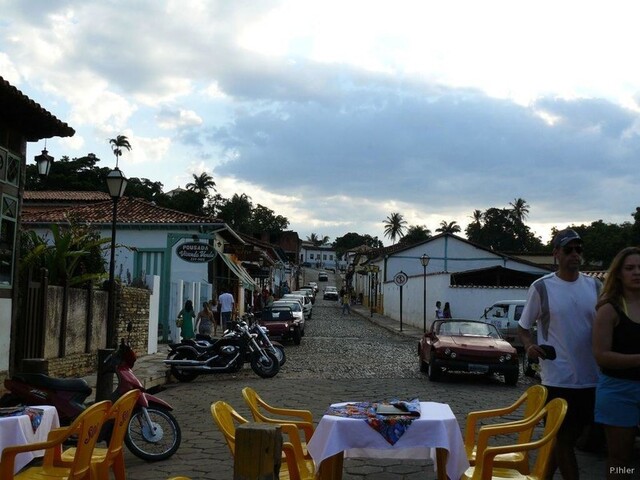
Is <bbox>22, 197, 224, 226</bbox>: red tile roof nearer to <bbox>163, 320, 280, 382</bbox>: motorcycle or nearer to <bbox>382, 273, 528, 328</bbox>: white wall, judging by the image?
Result: <bbox>382, 273, 528, 328</bbox>: white wall

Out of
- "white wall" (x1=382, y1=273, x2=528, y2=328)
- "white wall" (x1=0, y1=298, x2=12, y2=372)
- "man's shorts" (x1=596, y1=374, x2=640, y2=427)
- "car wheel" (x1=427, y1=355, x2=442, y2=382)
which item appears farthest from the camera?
"white wall" (x1=382, y1=273, x2=528, y2=328)

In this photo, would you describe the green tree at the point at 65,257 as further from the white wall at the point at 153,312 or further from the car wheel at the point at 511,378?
the car wheel at the point at 511,378

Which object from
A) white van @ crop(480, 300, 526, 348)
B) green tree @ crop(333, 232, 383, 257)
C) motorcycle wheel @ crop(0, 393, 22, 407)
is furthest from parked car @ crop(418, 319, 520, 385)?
green tree @ crop(333, 232, 383, 257)

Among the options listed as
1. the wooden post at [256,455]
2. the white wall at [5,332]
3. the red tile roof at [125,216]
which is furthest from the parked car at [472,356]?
the red tile roof at [125,216]

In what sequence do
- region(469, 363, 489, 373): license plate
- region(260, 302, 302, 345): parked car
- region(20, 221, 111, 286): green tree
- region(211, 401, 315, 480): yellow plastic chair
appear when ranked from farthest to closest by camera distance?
region(260, 302, 302, 345): parked car → region(469, 363, 489, 373): license plate → region(20, 221, 111, 286): green tree → region(211, 401, 315, 480): yellow plastic chair

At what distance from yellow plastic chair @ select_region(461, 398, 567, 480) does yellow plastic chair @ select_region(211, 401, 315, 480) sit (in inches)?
45.8

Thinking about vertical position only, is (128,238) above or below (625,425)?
above

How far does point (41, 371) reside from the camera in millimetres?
8188

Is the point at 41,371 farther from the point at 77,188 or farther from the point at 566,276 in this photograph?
the point at 77,188

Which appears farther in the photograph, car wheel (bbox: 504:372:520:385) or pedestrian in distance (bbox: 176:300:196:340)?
pedestrian in distance (bbox: 176:300:196:340)

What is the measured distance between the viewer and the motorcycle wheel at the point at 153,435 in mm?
7766

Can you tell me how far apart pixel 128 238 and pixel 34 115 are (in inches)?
632

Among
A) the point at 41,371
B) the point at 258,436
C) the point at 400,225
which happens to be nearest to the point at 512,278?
the point at 41,371

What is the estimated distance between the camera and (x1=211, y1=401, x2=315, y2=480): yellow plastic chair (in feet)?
16.7
